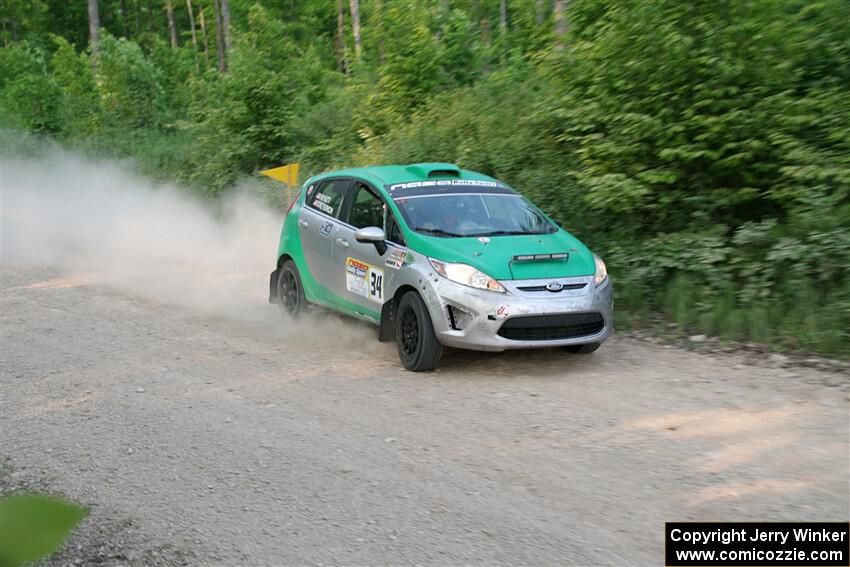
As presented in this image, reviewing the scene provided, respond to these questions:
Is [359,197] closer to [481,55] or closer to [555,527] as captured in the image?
[555,527]

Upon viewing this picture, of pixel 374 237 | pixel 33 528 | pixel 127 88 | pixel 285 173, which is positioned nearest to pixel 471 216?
pixel 374 237

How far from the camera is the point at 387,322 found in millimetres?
7887

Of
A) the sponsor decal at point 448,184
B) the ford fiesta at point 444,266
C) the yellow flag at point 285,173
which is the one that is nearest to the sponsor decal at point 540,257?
the ford fiesta at point 444,266

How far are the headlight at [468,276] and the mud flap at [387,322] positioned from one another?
76cm

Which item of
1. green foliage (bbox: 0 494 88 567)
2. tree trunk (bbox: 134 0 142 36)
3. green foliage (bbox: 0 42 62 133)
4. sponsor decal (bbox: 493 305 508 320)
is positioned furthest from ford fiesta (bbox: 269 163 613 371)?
tree trunk (bbox: 134 0 142 36)

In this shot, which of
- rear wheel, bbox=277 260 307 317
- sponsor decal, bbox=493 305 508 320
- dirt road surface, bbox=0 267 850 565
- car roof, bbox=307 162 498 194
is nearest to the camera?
dirt road surface, bbox=0 267 850 565

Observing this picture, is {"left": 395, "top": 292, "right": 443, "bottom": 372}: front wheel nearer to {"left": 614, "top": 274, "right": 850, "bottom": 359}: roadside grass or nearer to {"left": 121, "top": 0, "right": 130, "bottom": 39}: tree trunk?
{"left": 614, "top": 274, "right": 850, "bottom": 359}: roadside grass

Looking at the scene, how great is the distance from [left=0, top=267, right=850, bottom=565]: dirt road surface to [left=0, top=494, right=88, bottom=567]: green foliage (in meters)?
2.34

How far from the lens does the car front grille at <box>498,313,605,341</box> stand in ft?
23.1

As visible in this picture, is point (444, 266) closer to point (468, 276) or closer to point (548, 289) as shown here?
point (468, 276)

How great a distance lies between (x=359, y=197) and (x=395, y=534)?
513 cm

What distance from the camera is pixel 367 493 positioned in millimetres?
4766

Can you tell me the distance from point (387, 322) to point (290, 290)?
2.40 m

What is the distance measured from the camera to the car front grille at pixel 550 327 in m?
7.05
